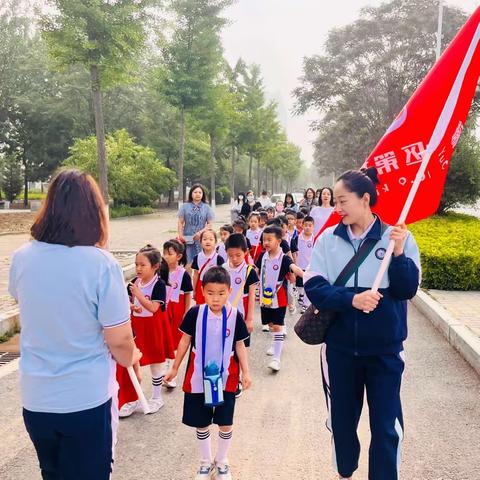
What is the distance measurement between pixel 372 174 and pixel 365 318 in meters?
0.85

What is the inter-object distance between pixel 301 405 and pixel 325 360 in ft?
5.17

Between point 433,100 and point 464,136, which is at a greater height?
point 464,136

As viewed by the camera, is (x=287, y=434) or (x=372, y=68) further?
(x=372, y=68)

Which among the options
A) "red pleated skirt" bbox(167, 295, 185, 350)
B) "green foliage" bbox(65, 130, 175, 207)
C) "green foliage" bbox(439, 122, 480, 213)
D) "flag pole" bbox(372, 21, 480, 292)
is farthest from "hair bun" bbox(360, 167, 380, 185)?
"green foliage" bbox(65, 130, 175, 207)

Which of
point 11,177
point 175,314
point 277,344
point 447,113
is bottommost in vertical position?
point 277,344

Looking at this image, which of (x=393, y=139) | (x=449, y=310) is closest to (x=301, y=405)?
(x=393, y=139)

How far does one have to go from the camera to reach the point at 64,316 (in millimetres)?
1911

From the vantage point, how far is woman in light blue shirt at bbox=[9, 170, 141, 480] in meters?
1.90

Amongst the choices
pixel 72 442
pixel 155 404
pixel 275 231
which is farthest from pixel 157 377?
pixel 72 442

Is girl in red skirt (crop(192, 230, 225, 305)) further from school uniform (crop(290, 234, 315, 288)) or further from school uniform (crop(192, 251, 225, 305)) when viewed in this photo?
school uniform (crop(290, 234, 315, 288))

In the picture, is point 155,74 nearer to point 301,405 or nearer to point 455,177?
point 455,177

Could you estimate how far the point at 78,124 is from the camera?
113 feet

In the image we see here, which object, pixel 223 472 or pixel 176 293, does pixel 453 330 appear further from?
pixel 223 472

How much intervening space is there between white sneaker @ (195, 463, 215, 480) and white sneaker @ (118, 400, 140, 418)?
1.05 metres
